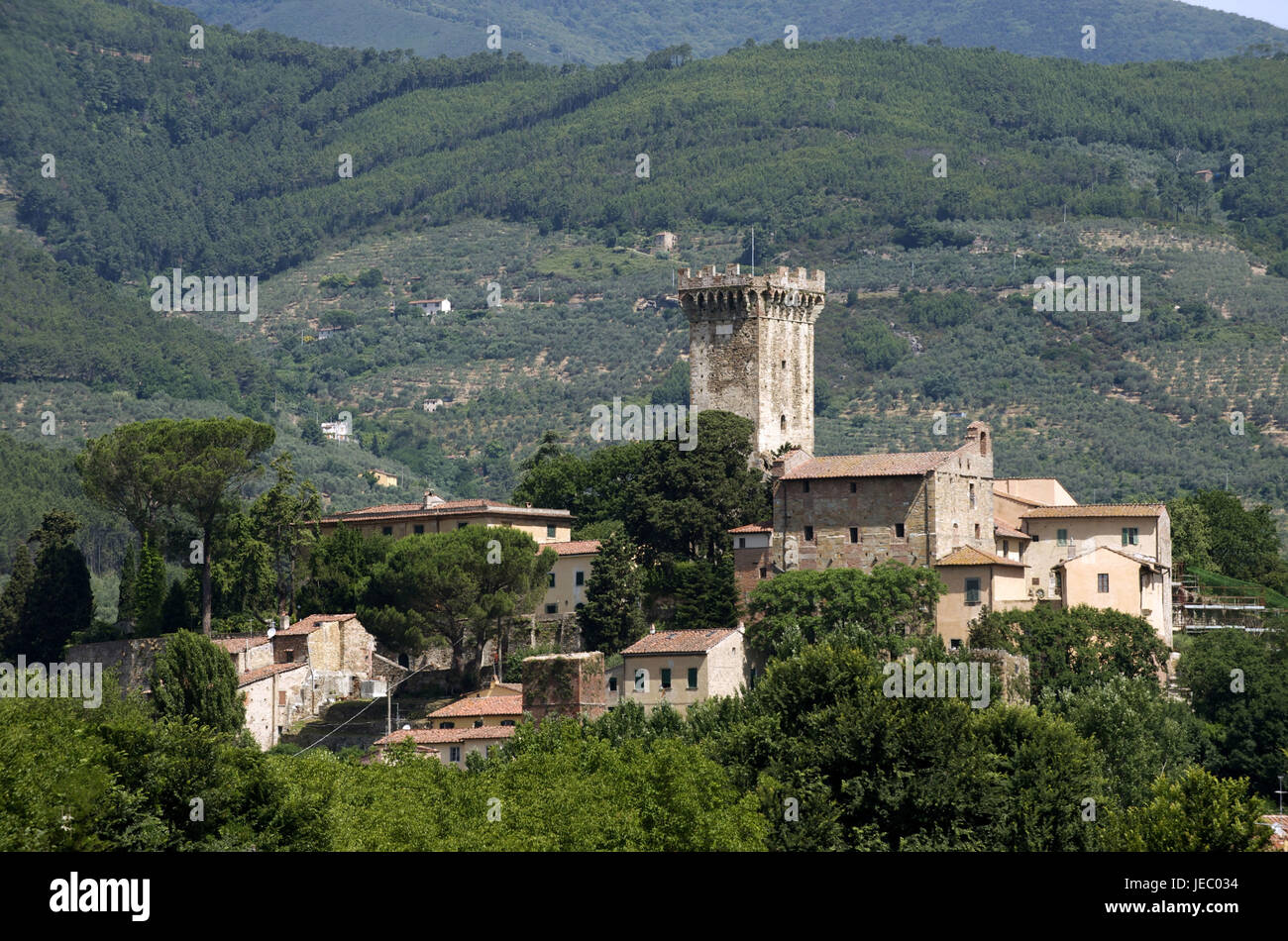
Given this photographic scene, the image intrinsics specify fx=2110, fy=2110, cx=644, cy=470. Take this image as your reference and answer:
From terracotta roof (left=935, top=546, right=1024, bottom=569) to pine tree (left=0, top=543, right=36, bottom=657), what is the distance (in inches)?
1330

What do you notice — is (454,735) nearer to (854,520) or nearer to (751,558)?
(751,558)

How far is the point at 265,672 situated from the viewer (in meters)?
67.8

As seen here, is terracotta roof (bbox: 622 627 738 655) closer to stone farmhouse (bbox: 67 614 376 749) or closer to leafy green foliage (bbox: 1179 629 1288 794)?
stone farmhouse (bbox: 67 614 376 749)

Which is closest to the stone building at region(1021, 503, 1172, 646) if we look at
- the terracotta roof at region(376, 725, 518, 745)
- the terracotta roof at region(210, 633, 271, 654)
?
the terracotta roof at region(376, 725, 518, 745)

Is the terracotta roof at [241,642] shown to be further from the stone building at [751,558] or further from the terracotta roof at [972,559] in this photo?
the terracotta roof at [972,559]

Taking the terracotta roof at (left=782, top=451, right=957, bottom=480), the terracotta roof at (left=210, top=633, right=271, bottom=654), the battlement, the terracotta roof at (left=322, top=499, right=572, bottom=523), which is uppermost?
the battlement

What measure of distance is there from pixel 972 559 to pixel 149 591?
29235 millimetres

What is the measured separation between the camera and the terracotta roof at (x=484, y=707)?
205 ft

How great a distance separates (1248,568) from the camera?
85.2 metres

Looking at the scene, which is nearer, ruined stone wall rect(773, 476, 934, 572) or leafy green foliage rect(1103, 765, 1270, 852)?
leafy green foliage rect(1103, 765, 1270, 852)

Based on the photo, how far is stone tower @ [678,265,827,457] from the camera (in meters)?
77.4

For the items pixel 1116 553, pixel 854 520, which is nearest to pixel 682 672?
pixel 854 520
